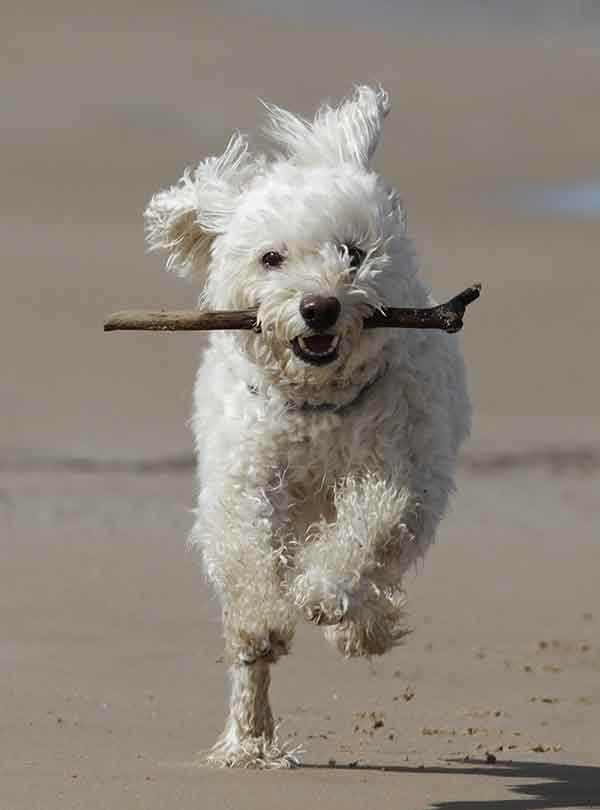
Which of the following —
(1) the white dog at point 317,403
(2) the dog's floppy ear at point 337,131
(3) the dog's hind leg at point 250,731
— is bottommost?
(3) the dog's hind leg at point 250,731

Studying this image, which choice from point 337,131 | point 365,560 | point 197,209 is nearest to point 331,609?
point 365,560

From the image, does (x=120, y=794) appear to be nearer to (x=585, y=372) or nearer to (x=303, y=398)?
(x=303, y=398)

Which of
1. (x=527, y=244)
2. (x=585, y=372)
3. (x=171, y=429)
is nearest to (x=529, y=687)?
(x=171, y=429)

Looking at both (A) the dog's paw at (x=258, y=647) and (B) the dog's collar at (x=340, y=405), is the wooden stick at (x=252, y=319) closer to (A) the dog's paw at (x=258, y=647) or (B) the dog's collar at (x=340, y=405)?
(B) the dog's collar at (x=340, y=405)

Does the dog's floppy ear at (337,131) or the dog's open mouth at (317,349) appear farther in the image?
the dog's floppy ear at (337,131)

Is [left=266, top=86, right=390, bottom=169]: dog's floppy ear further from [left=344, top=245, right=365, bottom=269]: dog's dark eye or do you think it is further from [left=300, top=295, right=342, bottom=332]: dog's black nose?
[left=300, top=295, right=342, bottom=332]: dog's black nose

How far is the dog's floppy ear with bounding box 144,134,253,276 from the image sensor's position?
7.25 meters

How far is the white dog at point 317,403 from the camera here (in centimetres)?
651

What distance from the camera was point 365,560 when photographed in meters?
6.57

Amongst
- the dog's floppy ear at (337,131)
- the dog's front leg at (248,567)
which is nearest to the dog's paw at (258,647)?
the dog's front leg at (248,567)

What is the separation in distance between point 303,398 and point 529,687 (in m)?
3.62

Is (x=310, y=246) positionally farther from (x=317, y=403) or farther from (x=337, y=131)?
(x=337, y=131)

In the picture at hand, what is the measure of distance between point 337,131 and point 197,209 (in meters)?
0.60

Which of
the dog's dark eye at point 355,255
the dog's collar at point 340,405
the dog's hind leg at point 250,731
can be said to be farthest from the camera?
the dog's hind leg at point 250,731
